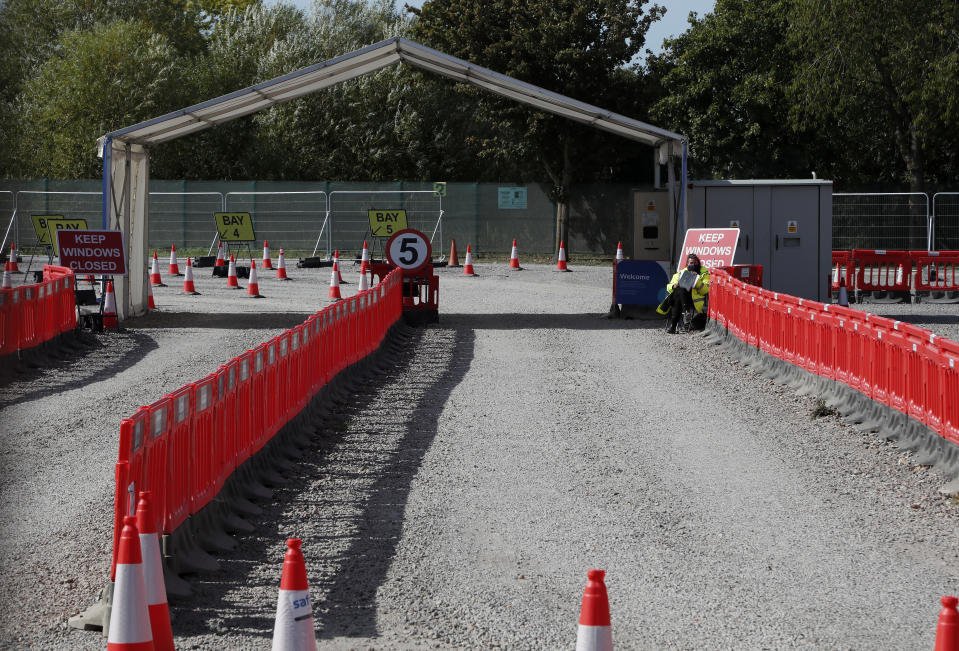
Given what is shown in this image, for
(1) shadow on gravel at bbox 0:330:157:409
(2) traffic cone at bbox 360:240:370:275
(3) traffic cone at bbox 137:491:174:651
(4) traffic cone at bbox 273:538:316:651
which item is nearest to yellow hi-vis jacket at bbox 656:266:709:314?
(2) traffic cone at bbox 360:240:370:275

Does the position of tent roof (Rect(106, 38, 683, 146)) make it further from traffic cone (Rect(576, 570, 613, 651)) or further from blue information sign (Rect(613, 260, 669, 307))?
traffic cone (Rect(576, 570, 613, 651))

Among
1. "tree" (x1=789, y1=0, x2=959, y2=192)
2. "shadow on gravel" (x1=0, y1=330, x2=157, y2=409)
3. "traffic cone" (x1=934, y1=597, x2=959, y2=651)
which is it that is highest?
"tree" (x1=789, y1=0, x2=959, y2=192)

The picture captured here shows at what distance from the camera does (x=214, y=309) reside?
2378cm

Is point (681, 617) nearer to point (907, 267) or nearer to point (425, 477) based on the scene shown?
point (425, 477)

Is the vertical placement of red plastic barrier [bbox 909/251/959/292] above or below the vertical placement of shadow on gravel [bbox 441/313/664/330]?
above

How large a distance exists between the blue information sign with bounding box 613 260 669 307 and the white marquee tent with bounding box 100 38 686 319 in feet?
5.77

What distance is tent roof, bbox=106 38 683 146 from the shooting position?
2180cm

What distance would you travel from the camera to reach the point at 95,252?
64.9ft

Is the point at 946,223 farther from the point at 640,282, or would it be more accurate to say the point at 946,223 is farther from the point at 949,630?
the point at 949,630

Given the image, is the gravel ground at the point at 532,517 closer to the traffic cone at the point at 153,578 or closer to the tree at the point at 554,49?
the traffic cone at the point at 153,578

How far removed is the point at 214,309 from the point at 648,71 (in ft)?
84.0

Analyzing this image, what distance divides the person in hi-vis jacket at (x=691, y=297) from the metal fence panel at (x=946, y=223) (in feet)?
58.4

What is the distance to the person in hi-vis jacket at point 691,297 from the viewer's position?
20.1 m

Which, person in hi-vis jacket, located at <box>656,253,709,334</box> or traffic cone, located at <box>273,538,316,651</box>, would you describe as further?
person in hi-vis jacket, located at <box>656,253,709,334</box>
